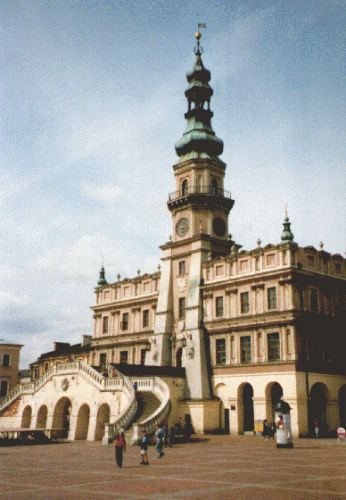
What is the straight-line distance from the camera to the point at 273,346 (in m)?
48.8

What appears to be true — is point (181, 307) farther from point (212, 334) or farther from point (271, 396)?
point (271, 396)

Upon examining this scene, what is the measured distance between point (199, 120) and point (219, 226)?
12.7m

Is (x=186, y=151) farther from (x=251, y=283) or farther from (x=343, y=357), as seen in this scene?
(x=343, y=357)

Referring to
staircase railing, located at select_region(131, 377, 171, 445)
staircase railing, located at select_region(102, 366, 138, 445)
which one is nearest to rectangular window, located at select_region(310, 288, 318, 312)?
staircase railing, located at select_region(131, 377, 171, 445)

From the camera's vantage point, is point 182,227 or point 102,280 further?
point 102,280

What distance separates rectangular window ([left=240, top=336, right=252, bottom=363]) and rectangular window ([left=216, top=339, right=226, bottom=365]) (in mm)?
2337

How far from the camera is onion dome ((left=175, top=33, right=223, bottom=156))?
203 ft

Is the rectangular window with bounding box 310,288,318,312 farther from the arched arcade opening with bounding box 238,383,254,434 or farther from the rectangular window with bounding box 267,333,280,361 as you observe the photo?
the arched arcade opening with bounding box 238,383,254,434

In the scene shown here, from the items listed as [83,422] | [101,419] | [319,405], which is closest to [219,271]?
[319,405]

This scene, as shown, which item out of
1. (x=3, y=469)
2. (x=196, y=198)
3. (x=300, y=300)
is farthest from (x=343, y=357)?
(x=3, y=469)

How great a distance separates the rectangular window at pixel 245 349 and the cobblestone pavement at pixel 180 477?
67.3ft

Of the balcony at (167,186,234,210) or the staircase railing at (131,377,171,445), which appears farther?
the balcony at (167,186,234,210)

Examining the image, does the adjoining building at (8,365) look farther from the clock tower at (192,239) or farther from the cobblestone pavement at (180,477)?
the cobblestone pavement at (180,477)

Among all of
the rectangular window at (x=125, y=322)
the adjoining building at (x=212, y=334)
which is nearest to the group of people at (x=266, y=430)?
the adjoining building at (x=212, y=334)
